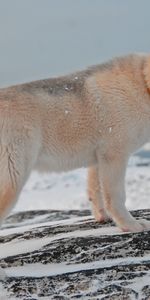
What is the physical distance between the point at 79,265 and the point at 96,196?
2.01 metres

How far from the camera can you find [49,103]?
702cm

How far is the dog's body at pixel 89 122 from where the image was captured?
21.8 feet

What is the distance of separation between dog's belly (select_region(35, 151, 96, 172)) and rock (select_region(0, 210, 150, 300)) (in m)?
0.79

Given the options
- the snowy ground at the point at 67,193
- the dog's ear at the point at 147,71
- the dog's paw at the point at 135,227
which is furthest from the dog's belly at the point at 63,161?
the snowy ground at the point at 67,193

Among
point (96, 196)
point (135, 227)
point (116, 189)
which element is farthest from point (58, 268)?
point (96, 196)

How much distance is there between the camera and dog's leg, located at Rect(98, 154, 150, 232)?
7.18 m

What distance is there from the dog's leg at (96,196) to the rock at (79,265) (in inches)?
16.3

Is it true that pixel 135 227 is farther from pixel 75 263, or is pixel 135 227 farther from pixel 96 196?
pixel 75 263

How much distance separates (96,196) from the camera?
801 centimetres

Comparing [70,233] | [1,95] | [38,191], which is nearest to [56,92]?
[1,95]

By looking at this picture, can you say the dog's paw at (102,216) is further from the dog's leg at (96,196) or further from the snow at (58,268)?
the snow at (58,268)

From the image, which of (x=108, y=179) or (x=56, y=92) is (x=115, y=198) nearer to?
(x=108, y=179)

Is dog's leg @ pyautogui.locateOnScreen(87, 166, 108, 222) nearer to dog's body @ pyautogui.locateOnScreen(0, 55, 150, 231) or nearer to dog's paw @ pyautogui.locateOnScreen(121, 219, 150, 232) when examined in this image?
dog's body @ pyautogui.locateOnScreen(0, 55, 150, 231)

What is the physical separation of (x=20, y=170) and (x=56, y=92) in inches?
49.3
